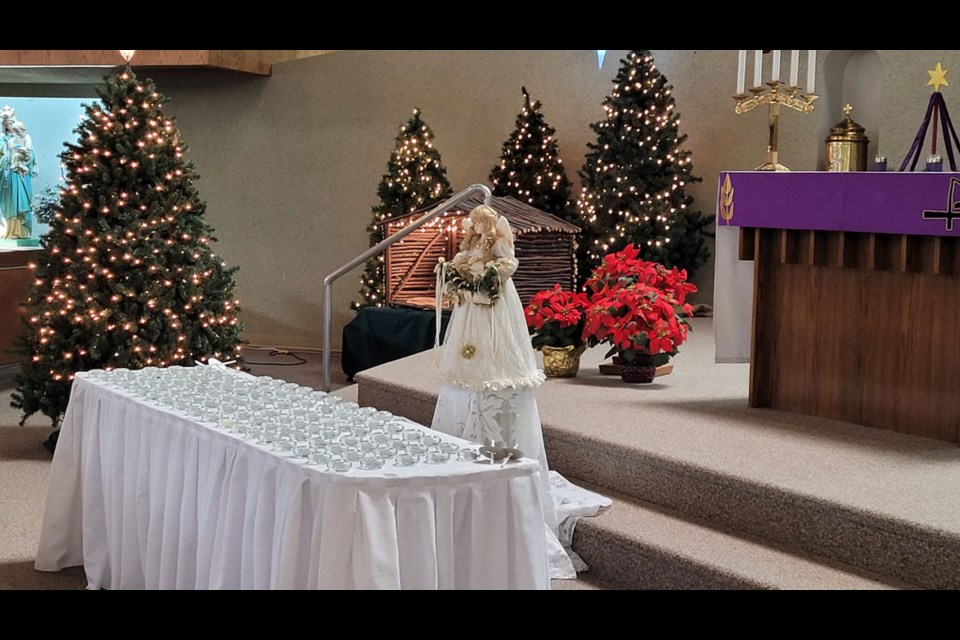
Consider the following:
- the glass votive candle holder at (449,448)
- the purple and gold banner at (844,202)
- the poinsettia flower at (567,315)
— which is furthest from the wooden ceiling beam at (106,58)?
the glass votive candle holder at (449,448)

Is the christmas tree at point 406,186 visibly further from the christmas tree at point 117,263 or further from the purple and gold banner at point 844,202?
the purple and gold banner at point 844,202

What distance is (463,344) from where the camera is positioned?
4.26 meters

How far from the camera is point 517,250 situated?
8.02m

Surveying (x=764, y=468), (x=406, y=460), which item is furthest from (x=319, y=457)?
(x=764, y=468)

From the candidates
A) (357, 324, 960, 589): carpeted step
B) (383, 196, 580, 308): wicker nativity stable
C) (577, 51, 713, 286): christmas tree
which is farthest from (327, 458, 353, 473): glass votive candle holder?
(577, 51, 713, 286): christmas tree

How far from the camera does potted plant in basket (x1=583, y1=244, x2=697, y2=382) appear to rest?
5719 mm

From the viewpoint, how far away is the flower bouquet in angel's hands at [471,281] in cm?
418

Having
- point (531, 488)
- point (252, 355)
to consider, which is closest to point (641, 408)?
point (531, 488)

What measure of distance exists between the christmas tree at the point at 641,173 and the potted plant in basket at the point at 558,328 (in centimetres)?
231

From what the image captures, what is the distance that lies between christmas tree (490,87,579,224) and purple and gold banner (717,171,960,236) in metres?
3.99

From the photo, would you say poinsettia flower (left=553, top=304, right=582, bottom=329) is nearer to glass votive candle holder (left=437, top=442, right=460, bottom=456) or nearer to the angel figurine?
the angel figurine

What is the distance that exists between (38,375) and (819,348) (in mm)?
4573

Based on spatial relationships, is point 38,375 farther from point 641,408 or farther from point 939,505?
point 939,505

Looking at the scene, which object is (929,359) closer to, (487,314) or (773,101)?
(773,101)
